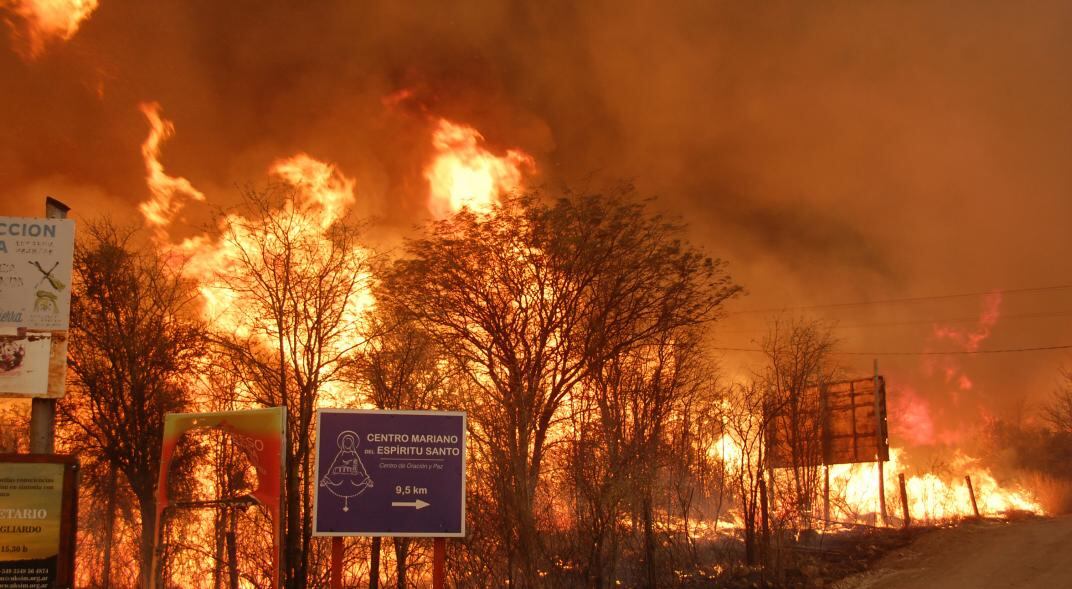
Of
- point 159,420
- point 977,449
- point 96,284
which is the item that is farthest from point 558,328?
point 977,449

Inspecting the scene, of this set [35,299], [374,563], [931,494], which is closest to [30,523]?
[35,299]

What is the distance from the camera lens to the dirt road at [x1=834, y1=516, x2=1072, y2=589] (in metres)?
21.9

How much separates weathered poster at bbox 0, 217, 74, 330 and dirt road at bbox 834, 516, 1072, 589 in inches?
784

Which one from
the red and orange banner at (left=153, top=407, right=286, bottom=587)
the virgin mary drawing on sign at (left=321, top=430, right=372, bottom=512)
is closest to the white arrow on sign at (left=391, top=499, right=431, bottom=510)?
the virgin mary drawing on sign at (left=321, top=430, right=372, bottom=512)

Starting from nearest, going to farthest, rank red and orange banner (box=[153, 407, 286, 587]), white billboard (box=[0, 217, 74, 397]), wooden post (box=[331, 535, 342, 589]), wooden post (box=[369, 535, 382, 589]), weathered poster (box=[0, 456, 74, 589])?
wooden post (box=[331, 535, 342, 589]) < red and orange banner (box=[153, 407, 286, 587]) < weathered poster (box=[0, 456, 74, 589]) < white billboard (box=[0, 217, 74, 397]) < wooden post (box=[369, 535, 382, 589])

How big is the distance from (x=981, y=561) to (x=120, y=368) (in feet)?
80.7

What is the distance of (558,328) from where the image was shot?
78.2 ft

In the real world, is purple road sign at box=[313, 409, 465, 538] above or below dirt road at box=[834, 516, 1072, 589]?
above

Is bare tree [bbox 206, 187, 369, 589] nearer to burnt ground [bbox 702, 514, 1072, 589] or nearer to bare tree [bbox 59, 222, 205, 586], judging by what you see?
bare tree [bbox 59, 222, 205, 586]

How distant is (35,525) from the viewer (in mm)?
13867

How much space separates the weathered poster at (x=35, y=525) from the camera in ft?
45.1

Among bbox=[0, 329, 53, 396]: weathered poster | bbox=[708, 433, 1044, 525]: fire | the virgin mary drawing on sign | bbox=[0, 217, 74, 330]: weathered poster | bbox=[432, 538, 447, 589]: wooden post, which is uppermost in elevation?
bbox=[0, 217, 74, 330]: weathered poster

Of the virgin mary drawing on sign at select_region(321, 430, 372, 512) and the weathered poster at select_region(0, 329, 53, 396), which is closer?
the virgin mary drawing on sign at select_region(321, 430, 372, 512)

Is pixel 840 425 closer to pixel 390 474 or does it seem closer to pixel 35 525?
pixel 390 474
